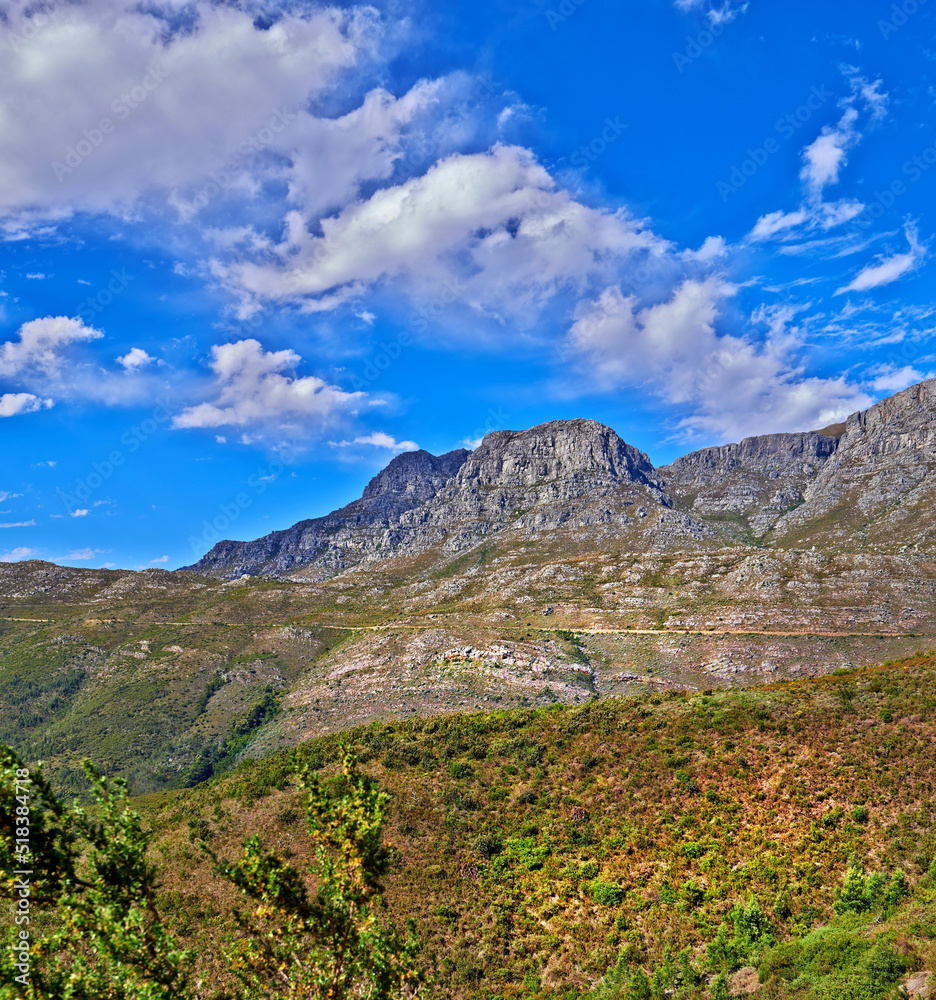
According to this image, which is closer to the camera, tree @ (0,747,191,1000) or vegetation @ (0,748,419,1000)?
tree @ (0,747,191,1000)

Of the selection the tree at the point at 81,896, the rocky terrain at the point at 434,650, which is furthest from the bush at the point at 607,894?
the rocky terrain at the point at 434,650

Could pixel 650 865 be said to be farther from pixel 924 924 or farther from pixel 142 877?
pixel 142 877

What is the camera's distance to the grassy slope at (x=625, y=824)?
1945 cm

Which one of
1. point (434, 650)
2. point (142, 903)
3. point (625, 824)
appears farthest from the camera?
point (434, 650)

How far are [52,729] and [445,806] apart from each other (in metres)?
68.9

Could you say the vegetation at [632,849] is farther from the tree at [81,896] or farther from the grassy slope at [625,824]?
the tree at [81,896]

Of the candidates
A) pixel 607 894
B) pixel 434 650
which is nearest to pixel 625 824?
pixel 607 894

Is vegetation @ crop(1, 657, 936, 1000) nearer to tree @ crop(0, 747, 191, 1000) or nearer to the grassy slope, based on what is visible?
the grassy slope

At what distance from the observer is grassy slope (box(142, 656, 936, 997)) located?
19453mm

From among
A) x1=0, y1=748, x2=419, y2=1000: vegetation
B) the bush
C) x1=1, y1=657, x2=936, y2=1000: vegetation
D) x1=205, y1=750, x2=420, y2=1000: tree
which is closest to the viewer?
x1=0, y1=748, x2=419, y2=1000: vegetation

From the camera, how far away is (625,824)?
84.4ft

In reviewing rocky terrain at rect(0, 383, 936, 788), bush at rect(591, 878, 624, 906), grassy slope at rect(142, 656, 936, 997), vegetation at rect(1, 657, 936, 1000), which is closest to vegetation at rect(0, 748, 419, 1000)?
vegetation at rect(1, 657, 936, 1000)

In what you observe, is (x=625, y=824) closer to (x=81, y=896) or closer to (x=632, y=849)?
(x=632, y=849)

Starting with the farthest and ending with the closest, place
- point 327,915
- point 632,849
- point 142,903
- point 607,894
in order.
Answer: point 632,849 < point 607,894 < point 327,915 < point 142,903
